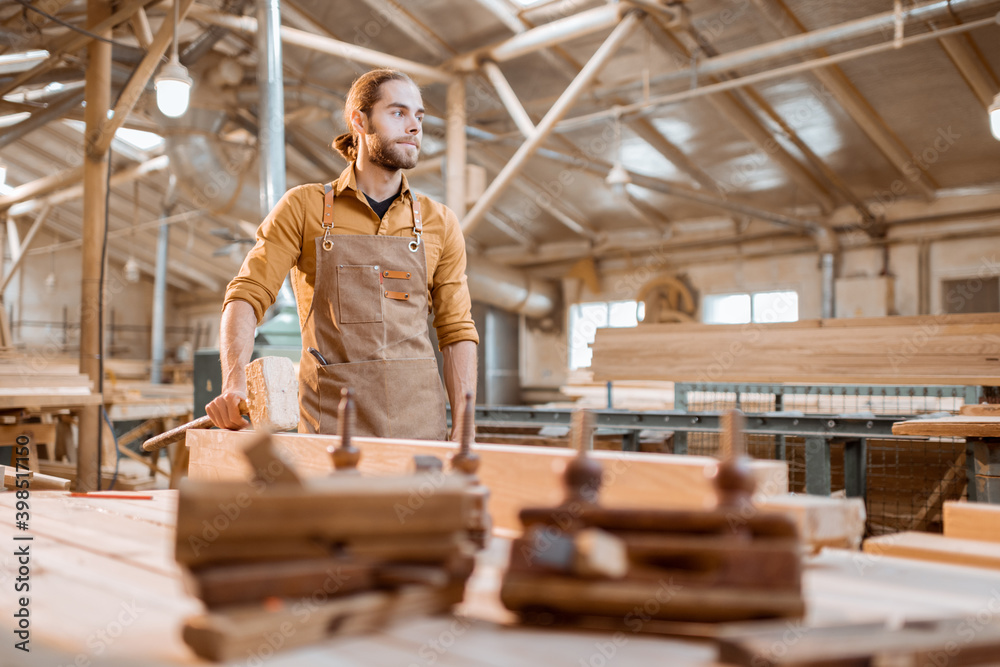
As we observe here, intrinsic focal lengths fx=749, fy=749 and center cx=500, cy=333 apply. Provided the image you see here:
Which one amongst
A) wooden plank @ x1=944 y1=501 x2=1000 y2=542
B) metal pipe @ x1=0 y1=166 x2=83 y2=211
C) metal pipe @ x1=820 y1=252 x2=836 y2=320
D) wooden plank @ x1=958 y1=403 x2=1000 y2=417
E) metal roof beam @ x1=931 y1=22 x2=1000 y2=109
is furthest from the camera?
metal pipe @ x1=820 y1=252 x2=836 y2=320

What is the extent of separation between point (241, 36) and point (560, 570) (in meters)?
7.94

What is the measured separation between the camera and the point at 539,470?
3.82 ft

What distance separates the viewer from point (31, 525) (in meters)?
1.32

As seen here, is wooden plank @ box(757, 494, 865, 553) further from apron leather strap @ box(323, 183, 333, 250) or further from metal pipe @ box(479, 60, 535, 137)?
metal pipe @ box(479, 60, 535, 137)

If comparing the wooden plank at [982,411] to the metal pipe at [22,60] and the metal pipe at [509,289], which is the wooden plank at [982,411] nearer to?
the metal pipe at [22,60]

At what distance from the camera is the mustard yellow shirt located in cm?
204

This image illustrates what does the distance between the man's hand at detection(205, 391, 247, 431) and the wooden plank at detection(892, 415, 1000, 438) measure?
8.73 ft

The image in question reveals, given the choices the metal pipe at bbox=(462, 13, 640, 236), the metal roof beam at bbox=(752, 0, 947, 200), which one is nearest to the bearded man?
the metal pipe at bbox=(462, 13, 640, 236)

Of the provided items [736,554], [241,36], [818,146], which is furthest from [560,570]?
[818,146]

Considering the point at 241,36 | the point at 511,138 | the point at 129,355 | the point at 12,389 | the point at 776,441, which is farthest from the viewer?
the point at 129,355

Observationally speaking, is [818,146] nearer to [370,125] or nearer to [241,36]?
[241,36]

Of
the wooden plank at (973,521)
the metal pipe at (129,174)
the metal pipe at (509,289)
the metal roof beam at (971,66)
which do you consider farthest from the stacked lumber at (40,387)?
the metal roof beam at (971,66)

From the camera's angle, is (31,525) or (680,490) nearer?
(680,490)

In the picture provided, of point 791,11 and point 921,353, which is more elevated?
point 791,11
